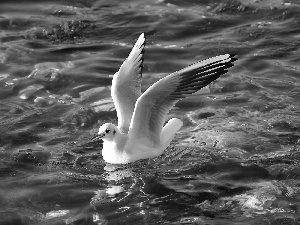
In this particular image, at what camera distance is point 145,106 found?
30.9ft

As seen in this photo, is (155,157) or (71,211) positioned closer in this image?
(71,211)

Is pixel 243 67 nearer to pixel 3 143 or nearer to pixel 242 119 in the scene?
pixel 242 119

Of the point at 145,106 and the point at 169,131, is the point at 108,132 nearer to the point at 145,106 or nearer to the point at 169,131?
the point at 145,106

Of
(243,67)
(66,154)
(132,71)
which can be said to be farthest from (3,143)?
(243,67)

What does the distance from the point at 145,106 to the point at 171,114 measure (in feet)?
6.83

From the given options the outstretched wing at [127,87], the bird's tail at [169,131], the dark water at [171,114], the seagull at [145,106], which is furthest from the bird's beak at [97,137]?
the bird's tail at [169,131]

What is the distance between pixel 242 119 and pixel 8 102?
142 inches

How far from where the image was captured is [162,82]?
909 centimetres

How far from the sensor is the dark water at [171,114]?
8.90 meters

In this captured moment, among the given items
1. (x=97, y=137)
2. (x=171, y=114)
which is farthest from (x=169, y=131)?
(x=171, y=114)

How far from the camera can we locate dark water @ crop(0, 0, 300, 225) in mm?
8898

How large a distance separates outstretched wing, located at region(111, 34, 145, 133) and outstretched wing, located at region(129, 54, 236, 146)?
0.52m

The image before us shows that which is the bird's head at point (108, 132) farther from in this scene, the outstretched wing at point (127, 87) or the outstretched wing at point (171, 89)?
the outstretched wing at point (127, 87)

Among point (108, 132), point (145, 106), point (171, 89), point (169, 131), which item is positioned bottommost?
point (169, 131)
